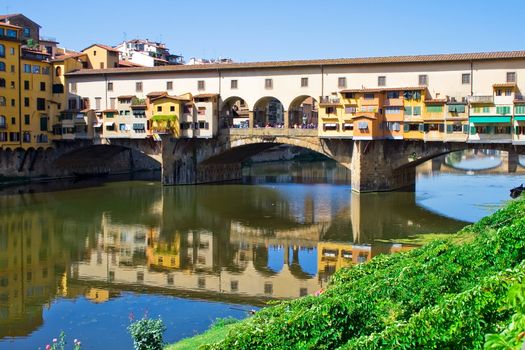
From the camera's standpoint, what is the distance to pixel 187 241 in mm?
31078

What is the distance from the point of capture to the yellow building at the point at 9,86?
53594 millimetres

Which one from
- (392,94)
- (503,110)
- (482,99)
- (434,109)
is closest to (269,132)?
(392,94)

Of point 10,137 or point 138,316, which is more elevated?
point 10,137

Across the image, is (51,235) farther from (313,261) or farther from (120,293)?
(313,261)

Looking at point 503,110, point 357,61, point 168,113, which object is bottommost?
point 503,110

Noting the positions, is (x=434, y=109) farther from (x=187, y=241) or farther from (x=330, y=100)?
(x=187, y=241)

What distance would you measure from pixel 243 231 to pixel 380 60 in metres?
18.9

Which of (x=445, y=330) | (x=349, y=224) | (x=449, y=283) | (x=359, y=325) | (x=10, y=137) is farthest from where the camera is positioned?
(x=10, y=137)

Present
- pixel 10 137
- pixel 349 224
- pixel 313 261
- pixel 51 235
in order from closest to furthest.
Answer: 1. pixel 313 261
2. pixel 51 235
3. pixel 349 224
4. pixel 10 137

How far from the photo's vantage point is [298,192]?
Answer: 49844mm

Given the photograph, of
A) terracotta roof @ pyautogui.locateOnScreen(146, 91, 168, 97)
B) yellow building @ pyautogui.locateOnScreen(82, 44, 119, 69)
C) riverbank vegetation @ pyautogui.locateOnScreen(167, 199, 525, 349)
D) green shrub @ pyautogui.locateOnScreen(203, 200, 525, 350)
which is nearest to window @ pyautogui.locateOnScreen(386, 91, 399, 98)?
terracotta roof @ pyautogui.locateOnScreen(146, 91, 168, 97)

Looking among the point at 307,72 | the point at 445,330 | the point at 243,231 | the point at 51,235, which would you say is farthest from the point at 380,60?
the point at 445,330

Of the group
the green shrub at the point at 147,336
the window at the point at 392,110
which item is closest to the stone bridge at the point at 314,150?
the window at the point at 392,110

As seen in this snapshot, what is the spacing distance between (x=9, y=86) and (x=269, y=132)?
23088mm
